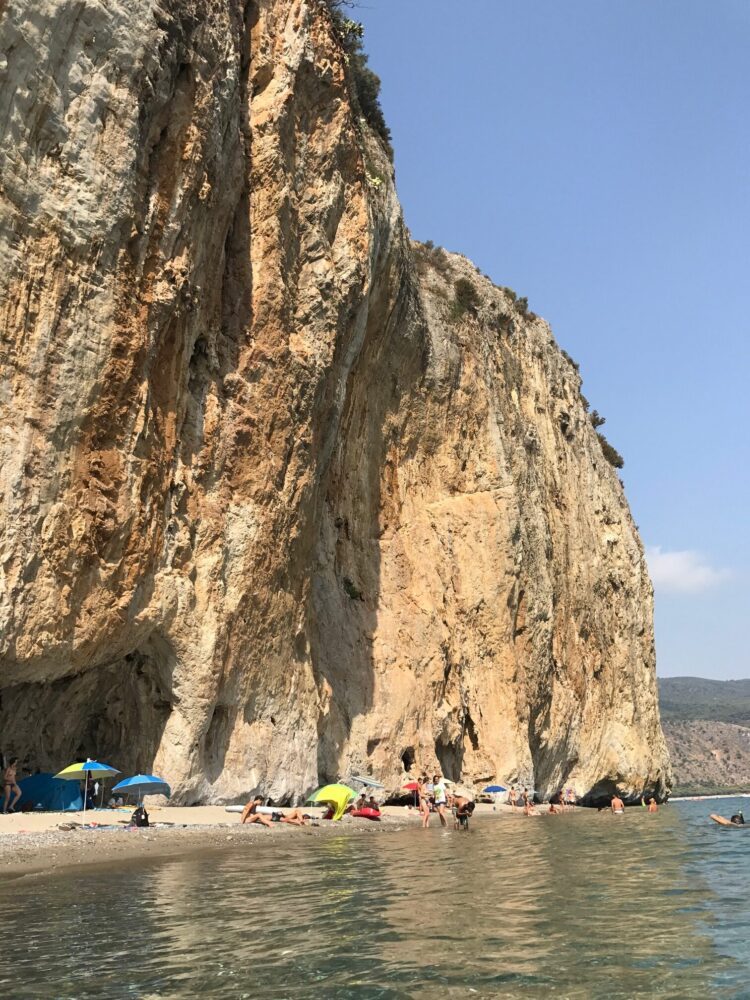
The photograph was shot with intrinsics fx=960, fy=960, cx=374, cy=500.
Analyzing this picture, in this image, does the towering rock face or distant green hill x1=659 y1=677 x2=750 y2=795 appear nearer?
the towering rock face

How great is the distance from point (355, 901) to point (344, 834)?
9526 millimetres

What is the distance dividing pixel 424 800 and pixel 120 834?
362 inches

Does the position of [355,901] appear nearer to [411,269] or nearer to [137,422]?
[137,422]

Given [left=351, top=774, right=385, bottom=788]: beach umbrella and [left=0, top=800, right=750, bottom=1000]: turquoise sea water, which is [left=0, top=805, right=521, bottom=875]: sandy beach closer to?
[left=0, top=800, right=750, bottom=1000]: turquoise sea water

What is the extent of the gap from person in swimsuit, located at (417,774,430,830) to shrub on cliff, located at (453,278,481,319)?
20048 millimetres

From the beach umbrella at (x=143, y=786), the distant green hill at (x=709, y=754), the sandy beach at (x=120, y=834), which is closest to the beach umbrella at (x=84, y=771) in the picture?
the beach umbrella at (x=143, y=786)

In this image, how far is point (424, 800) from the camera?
2275cm

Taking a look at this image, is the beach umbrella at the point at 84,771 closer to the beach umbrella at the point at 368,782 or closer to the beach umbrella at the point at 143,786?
the beach umbrella at the point at 143,786

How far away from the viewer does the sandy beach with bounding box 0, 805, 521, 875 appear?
13156 millimetres

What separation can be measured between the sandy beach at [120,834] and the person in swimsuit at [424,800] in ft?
6.30

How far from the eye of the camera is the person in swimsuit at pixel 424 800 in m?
22.4

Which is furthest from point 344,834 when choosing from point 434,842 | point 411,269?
point 411,269

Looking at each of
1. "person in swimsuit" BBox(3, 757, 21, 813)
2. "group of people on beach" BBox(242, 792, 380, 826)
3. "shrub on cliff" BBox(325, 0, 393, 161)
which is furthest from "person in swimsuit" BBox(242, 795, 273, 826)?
"shrub on cliff" BBox(325, 0, 393, 161)

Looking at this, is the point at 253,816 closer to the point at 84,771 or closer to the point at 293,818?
the point at 293,818
